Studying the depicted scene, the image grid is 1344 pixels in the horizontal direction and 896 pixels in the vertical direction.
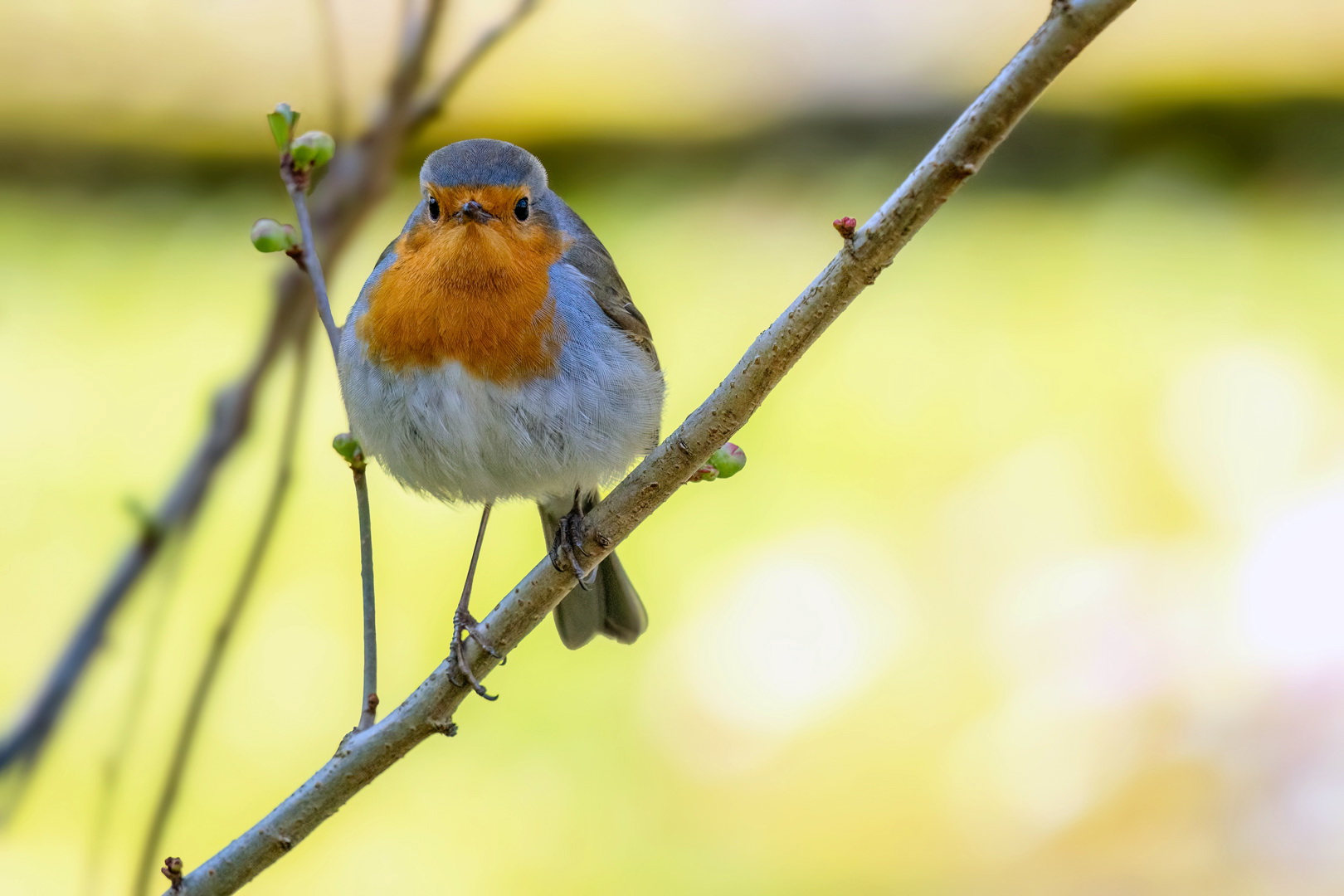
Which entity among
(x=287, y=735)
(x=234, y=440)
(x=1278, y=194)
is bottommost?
(x=234, y=440)

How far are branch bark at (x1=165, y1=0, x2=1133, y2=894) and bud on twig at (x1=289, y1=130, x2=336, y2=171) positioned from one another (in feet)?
1.72

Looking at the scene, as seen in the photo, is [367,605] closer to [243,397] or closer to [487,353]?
[243,397]

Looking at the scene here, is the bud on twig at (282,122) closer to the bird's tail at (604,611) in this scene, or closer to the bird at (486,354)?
the bird at (486,354)

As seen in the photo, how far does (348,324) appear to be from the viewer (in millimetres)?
2229

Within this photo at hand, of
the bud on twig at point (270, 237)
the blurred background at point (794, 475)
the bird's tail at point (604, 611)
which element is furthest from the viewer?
the blurred background at point (794, 475)

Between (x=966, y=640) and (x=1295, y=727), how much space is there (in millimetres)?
875

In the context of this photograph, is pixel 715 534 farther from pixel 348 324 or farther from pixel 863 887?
pixel 348 324

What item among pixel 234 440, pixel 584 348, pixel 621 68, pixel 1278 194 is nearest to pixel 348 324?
pixel 584 348

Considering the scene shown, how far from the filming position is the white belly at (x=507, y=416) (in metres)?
2.08

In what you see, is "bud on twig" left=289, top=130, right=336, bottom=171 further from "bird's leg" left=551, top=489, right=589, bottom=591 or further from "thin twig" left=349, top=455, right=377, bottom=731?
"bird's leg" left=551, top=489, right=589, bottom=591

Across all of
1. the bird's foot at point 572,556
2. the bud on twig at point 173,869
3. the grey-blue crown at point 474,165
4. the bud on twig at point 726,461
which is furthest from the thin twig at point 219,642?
the grey-blue crown at point 474,165

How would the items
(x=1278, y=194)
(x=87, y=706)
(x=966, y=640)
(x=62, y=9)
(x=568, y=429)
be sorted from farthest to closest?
1. (x=1278, y=194)
2. (x=62, y=9)
3. (x=966, y=640)
4. (x=87, y=706)
5. (x=568, y=429)

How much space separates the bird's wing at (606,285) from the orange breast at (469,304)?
4.6 inches

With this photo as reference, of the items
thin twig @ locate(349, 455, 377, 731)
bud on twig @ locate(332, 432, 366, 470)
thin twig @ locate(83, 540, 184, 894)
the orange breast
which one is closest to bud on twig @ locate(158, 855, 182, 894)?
thin twig @ locate(83, 540, 184, 894)
